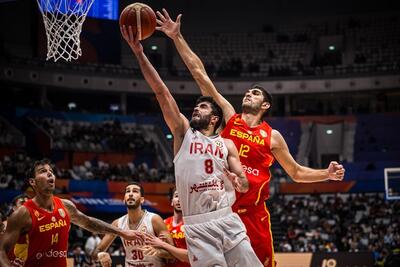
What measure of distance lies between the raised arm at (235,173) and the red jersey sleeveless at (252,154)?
0.84 metres

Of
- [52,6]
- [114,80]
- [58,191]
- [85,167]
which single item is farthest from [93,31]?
[52,6]

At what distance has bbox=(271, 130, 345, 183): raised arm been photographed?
6.79 m

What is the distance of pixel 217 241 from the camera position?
5414 millimetres

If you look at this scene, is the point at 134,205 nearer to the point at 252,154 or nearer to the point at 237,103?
the point at 252,154

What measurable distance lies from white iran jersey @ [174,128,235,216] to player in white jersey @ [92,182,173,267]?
5.43 ft

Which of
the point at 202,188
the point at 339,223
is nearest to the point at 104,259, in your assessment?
the point at 202,188

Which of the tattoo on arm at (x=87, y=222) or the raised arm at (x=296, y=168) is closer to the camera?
the tattoo on arm at (x=87, y=222)

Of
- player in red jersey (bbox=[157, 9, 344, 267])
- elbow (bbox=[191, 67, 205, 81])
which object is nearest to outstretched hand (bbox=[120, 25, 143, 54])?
player in red jersey (bbox=[157, 9, 344, 267])

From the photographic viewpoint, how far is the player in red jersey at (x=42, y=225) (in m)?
6.02

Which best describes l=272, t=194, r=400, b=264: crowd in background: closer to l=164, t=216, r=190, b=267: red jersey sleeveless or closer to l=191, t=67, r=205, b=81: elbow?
l=164, t=216, r=190, b=267: red jersey sleeveless

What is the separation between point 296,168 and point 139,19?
2645mm

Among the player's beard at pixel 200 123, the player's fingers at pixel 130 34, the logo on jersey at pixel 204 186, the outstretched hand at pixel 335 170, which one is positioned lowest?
the logo on jersey at pixel 204 186

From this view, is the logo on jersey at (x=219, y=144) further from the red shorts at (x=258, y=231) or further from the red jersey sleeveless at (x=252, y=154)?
the red shorts at (x=258, y=231)

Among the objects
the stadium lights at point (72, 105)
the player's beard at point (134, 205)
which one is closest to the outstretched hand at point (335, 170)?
the player's beard at point (134, 205)
